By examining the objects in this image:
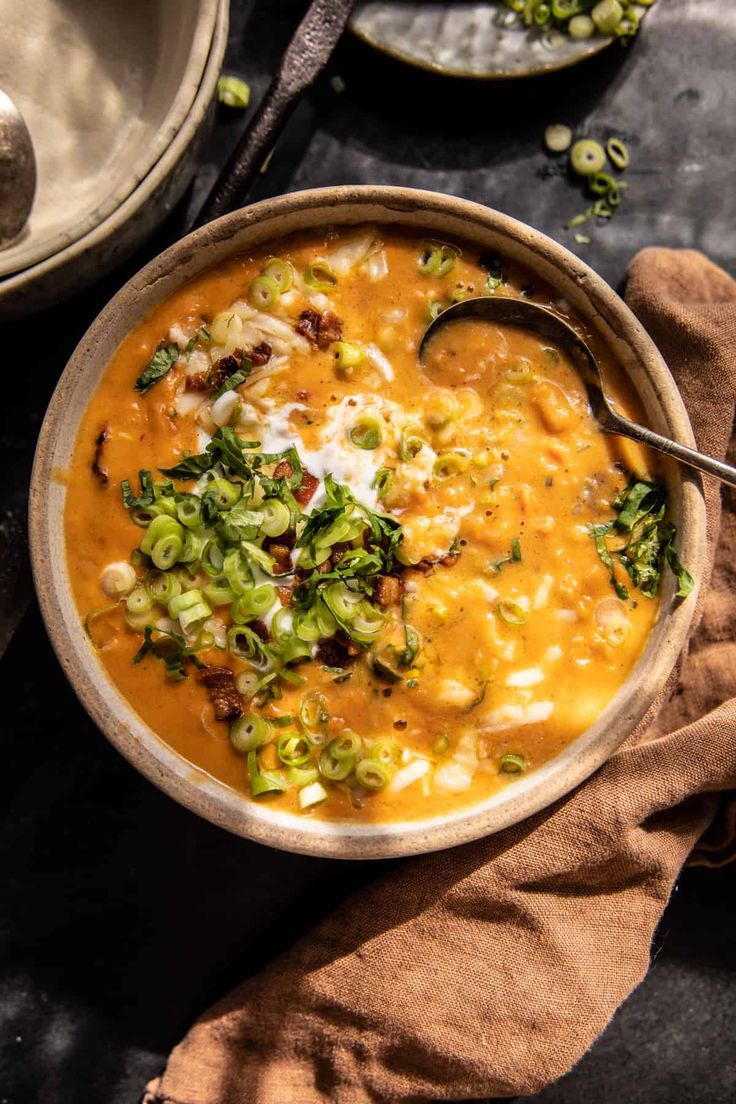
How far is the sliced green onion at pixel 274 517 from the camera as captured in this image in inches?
102

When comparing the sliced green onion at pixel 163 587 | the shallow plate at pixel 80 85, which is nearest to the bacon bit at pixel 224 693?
the sliced green onion at pixel 163 587

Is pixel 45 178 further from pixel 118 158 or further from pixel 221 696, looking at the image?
pixel 221 696

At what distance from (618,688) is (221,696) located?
3.58ft

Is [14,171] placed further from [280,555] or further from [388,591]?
[388,591]

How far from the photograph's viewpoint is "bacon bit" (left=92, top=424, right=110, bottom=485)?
8.65 ft

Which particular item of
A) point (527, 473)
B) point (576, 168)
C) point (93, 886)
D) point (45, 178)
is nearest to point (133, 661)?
point (93, 886)

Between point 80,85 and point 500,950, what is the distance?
2.86 meters

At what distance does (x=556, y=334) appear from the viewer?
107 inches

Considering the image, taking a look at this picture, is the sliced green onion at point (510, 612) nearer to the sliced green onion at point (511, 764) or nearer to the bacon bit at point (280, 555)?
the sliced green onion at point (511, 764)

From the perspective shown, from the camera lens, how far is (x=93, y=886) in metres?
3.13

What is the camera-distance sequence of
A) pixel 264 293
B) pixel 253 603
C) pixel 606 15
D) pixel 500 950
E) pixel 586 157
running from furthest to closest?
pixel 586 157, pixel 606 15, pixel 500 950, pixel 264 293, pixel 253 603

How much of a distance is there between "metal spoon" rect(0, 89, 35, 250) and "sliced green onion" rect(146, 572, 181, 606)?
1.08 metres

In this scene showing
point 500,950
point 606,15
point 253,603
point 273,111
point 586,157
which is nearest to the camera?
point 253,603

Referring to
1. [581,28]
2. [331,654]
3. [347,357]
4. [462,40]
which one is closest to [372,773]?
→ [331,654]
